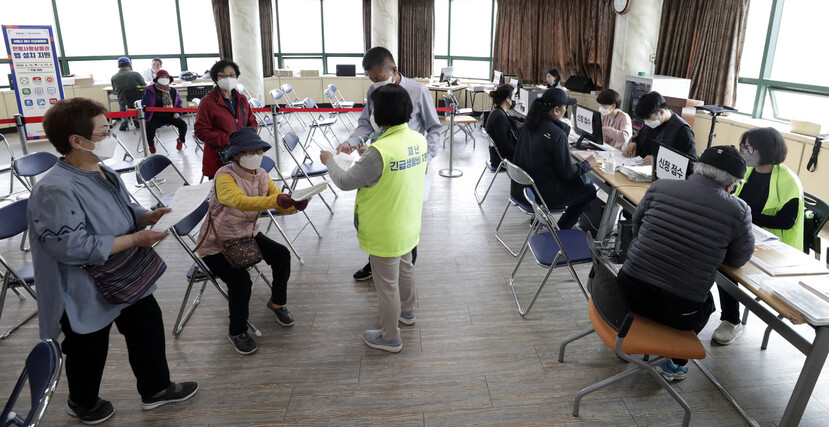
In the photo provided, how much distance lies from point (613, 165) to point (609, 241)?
60cm

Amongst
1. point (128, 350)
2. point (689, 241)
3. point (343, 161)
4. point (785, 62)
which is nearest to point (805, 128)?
point (785, 62)

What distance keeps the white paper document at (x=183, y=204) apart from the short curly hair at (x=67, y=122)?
416 millimetres

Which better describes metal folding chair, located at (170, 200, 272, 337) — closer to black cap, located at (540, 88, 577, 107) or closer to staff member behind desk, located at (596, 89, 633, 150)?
black cap, located at (540, 88, 577, 107)

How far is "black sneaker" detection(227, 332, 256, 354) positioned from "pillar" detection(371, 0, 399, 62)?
8591 millimetres

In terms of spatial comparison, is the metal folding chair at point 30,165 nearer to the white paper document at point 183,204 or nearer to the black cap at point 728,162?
the white paper document at point 183,204

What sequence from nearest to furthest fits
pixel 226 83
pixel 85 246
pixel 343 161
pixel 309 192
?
1. pixel 85 246
2. pixel 309 192
3. pixel 343 161
4. pixel 226 83

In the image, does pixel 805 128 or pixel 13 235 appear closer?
pixel 13 235

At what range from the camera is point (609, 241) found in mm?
3879

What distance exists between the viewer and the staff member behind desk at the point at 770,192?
104 inches

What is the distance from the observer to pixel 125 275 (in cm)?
197

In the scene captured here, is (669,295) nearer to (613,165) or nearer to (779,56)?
(613,165)

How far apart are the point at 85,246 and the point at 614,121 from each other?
14.4ft

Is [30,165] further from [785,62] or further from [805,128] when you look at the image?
[785,62]

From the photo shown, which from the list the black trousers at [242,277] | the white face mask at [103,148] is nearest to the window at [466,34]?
the black trousers at [242,277]
